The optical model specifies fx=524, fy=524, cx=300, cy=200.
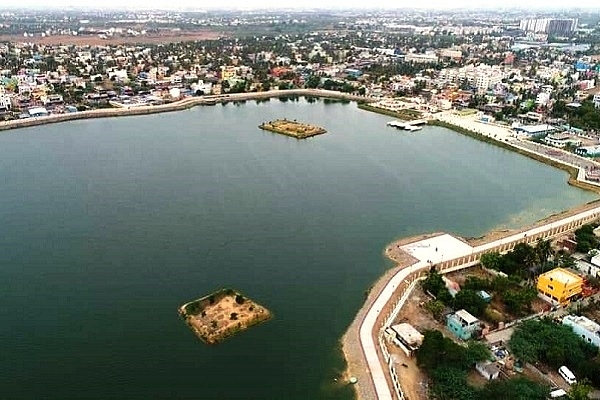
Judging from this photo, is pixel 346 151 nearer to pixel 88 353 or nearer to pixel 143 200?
pixel 143 200

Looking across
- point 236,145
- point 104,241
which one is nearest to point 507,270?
point 104,241

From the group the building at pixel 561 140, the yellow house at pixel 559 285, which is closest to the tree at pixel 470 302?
the yellow house at pixel 559 285

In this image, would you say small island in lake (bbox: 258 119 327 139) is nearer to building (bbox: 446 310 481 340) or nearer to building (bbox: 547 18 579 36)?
building (bbox: 446 310 481 340)

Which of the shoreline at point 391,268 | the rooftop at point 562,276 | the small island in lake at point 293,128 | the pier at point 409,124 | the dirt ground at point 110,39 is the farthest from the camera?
the dirt ground at point 110,39

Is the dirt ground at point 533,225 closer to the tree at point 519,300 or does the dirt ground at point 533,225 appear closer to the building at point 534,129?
the tree at point 519,300

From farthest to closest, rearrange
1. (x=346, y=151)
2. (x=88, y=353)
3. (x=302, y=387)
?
1. (x=346, y=151)
2. (x=88, y=353)
3. (x=302, y=387)

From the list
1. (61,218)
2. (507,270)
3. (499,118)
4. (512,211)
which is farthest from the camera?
(499,118)
